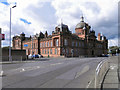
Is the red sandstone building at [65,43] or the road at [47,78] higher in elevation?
the red sandstone building at [65,43]

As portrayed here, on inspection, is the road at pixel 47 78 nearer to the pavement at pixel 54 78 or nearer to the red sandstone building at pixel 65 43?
the pavement at pixel 54 78

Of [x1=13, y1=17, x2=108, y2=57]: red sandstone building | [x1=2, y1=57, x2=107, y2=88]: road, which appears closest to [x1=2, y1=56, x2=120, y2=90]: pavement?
[x1=2, y1=57, x2=107, y2=88]: road

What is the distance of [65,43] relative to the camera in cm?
6006

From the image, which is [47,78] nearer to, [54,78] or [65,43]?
[54,78]

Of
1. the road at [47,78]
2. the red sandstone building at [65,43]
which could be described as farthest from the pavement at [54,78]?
the red sandstone building at [65,43]

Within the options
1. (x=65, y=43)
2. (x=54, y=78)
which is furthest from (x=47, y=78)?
(x=65, y=43)

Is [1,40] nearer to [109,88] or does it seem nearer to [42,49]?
[109,88]

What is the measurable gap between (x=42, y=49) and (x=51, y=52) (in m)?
10.7

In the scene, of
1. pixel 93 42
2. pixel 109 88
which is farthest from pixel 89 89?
pixel 93 42

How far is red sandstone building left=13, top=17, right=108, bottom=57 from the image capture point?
194ft

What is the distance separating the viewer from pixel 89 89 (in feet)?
19.9

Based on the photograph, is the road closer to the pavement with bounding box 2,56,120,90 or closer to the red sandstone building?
the pavement with bounding box 2,56,120,90

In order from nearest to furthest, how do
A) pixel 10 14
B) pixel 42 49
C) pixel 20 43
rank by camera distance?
pixel 10 14
pixel 42 49
pixel 20 43

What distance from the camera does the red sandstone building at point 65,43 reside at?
5925 centimetres
